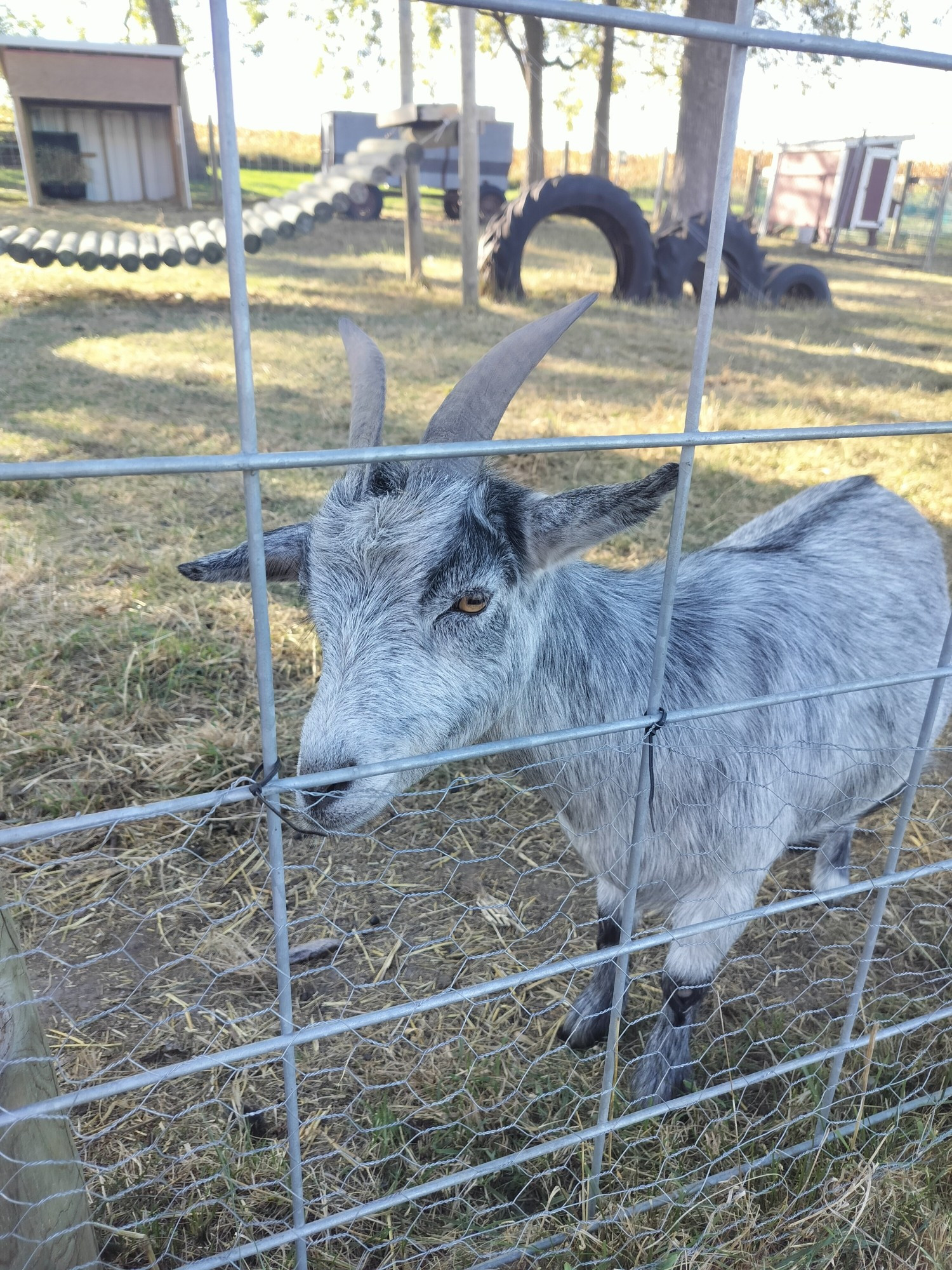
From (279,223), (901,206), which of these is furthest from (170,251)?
(901,206)

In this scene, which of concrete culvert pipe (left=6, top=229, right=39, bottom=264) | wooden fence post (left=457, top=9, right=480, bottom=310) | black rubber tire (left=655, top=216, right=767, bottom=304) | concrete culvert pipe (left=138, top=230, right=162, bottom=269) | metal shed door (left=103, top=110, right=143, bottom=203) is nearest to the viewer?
wooden fence post (left=457, top=9, right=480, bottom=310)

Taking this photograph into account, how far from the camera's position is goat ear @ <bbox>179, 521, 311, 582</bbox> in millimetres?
1761

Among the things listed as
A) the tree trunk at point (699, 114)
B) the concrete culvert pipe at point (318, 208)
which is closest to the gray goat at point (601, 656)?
the concrete culvert pipe at point (318, 208)

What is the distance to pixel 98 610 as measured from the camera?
3711mm

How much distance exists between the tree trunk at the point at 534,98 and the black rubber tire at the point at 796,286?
36.0 feet

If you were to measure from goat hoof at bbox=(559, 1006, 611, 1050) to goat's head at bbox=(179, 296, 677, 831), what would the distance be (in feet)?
3.03

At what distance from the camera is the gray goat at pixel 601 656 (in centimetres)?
172

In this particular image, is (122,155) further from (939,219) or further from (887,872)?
(887,872)

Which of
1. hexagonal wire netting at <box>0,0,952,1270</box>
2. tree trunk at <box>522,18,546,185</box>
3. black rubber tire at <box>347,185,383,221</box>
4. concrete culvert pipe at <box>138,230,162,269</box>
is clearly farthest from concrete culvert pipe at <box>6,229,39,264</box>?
tree trunk at <box>522,18,546,185</box>

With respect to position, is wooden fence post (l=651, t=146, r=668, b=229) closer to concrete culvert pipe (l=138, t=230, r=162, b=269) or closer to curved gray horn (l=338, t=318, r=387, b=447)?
concrete culvert pipe (l=138, t=230, r=162, b=269)

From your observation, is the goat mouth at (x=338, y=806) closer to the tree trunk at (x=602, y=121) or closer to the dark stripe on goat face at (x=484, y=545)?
the dark stripe on goat face at (x=484, y=545)

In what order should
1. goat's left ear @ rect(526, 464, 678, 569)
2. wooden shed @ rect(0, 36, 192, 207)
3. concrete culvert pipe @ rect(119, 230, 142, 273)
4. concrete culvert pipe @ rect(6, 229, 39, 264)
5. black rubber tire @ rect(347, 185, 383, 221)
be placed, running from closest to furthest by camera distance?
goat's left ear @ rect(526, 464, 678, 569), concrete culvert pipe @ rect(6, 229, 39, 264), concrete culvert pipe @ rect(119, 230, 142, 273), wooden shed @ rect(0, 36, 192, 207), black rubber tire @ rect(347, 185, 383, 221)

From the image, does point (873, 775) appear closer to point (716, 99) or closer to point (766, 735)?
point (766, 735)

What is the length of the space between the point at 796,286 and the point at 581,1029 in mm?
12096
